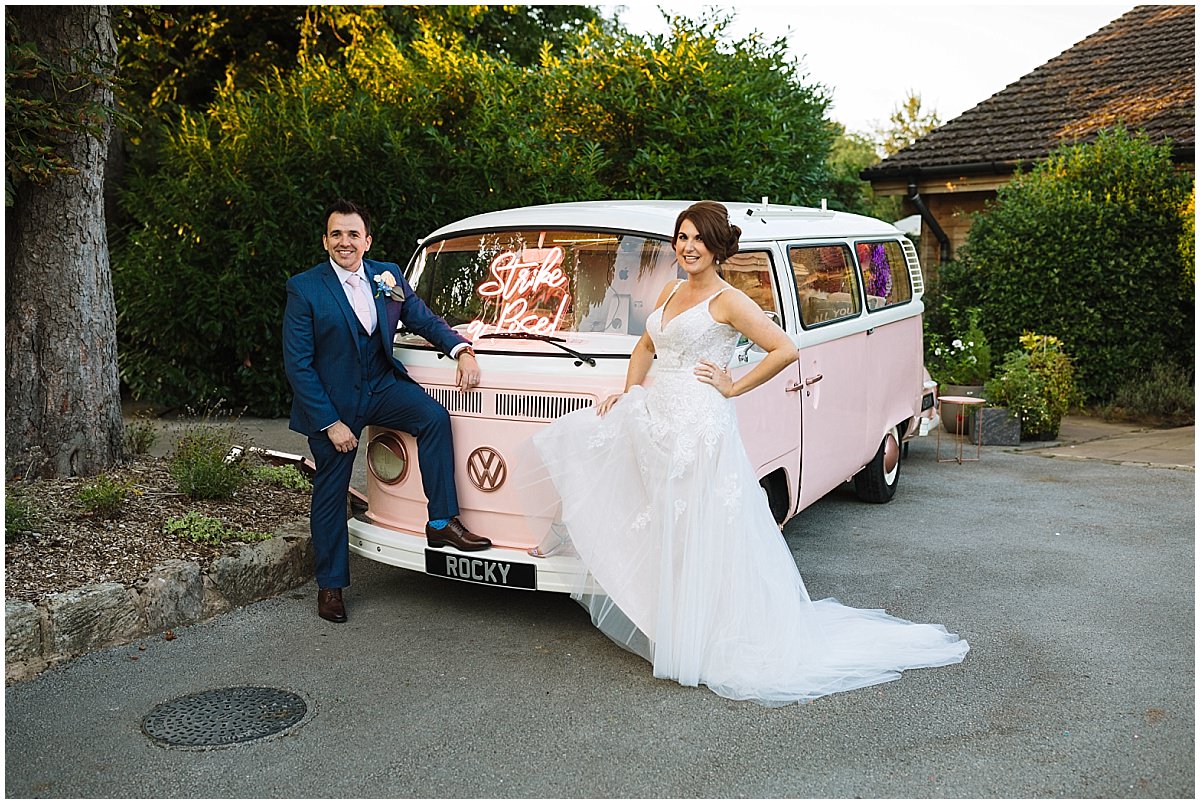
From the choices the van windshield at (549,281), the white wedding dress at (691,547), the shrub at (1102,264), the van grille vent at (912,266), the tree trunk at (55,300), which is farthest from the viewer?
the shrub at (1102,264)

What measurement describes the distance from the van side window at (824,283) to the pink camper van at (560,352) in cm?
2

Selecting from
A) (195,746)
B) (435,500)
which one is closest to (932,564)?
(435,500)

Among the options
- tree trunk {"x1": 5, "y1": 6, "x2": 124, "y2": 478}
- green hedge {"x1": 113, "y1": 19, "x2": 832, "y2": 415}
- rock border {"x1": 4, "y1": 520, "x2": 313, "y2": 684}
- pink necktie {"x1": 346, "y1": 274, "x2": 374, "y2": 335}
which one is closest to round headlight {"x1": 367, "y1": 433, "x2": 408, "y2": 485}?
pink necktie {"x1": 346, "y1": 274, "x2": 374, "y2": 335}

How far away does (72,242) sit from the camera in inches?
277

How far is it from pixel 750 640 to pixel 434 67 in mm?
8410

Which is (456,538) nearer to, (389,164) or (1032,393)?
Result: (389,164)

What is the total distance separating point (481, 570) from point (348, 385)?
111 cm

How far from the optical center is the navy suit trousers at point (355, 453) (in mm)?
5477

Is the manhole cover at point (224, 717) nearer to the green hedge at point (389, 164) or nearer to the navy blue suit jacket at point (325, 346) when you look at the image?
the navy blue suit jacket at point (325, 346)

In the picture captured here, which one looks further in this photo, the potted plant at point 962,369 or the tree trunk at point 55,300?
the potted plant at point 962,369

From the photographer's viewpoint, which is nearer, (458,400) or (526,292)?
(458,400)

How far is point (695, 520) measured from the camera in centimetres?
489

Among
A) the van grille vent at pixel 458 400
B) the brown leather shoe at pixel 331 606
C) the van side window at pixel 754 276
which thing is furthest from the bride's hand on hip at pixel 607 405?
the brown leather shoe at pixel 331 606

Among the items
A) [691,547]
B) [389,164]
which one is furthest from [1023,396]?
[691,547]
